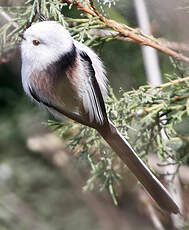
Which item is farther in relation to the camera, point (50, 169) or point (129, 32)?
point (50, 169)

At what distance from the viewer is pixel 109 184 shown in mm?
2691

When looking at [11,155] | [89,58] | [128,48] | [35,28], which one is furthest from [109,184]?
[11,155]

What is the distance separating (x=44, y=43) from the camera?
2.27 m

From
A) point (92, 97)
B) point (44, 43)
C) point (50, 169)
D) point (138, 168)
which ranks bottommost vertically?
point (50, 169)

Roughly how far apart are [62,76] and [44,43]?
169mm

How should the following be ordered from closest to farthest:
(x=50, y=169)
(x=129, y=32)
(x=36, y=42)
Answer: (x=36, y=42), (x=129, y=32), (x=50, y=169)

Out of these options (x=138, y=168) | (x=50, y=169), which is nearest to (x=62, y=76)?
(x=138, y=168)

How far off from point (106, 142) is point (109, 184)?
274mm

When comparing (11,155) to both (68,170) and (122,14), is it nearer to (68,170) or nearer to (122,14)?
(68,170)

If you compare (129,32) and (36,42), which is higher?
(36,42)

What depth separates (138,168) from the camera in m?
2.53

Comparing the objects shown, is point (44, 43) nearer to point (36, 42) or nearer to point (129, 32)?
point (36, 42)

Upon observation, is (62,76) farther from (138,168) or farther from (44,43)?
(138,168)

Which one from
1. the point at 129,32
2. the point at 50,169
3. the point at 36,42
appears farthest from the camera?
the point at 50,169
